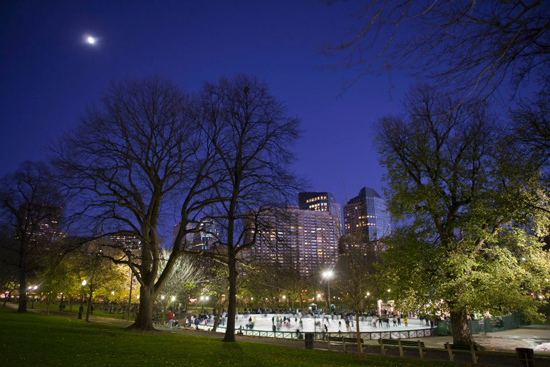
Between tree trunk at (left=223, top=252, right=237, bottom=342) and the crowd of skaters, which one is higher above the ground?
tree trunk at (left=223, top=252, right=237, bottom=342)

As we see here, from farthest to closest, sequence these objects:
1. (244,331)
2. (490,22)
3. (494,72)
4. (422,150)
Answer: (244,331) → (422,150) → (494,72) → (490,22)

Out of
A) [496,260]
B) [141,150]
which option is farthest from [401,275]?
[141,150]

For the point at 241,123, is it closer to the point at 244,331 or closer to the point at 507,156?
the point at 507,156

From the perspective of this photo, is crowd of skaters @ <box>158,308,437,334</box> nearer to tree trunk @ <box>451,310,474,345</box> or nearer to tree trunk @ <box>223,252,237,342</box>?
tree trunk @ <box>451,310,474,345</box>

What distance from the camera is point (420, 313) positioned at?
18859mm

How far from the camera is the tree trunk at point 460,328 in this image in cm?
1866

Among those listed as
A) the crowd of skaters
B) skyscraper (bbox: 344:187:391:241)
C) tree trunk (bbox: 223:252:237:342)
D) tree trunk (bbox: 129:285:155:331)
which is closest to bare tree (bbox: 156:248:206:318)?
the crowd of skaters

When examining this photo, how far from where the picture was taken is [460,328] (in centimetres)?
1897

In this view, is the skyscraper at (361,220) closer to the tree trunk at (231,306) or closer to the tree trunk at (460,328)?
the tree trunk at (460,328)

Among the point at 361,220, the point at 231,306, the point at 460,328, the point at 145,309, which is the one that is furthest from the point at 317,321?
the point at 145,309

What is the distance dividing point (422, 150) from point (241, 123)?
10.9 metres

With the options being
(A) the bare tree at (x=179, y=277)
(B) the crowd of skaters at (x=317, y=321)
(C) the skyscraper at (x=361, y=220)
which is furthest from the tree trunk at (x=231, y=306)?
(A) the bare tree at (x=179, y=277)

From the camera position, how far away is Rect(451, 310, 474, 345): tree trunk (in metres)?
18.7

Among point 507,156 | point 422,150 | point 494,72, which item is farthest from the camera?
point 422,150
